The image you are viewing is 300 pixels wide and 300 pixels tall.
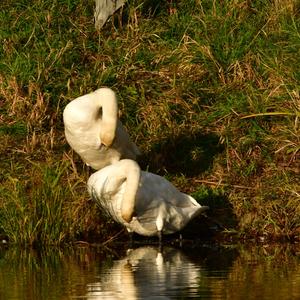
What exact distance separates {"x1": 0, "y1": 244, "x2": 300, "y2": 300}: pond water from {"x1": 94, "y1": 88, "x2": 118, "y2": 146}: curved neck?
3.42 ft

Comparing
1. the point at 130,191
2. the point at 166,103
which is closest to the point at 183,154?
the point at 166,103

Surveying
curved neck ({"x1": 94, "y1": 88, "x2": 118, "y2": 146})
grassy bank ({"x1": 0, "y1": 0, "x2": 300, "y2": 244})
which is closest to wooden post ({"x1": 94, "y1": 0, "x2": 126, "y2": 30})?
grassy bank ({"x1": 0, "y1": 0, "x2": 300, "y2": 244})

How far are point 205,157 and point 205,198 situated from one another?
0.98 m

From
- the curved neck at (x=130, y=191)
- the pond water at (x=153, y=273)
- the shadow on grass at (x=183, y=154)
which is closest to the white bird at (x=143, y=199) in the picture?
the curved neck at (x=130, y=191)

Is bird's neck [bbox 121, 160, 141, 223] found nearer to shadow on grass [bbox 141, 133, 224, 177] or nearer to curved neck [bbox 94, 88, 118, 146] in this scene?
curved neck [bbox 94, 88, 118, 146]

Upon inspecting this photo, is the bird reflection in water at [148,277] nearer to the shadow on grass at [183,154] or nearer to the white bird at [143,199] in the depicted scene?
the white bird at [143,199]

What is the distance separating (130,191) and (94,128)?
48.5 inches

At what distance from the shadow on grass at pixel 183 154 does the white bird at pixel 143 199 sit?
1.29 metres

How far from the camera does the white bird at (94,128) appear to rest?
43.2ft

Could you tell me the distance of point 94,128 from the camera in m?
13.3

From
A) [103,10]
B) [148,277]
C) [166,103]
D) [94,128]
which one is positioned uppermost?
[103,10]

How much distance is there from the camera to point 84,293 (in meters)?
9.99

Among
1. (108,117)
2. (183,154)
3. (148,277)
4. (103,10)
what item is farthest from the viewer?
(103,10)

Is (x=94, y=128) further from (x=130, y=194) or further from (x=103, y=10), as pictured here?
(x=103, y=10)
